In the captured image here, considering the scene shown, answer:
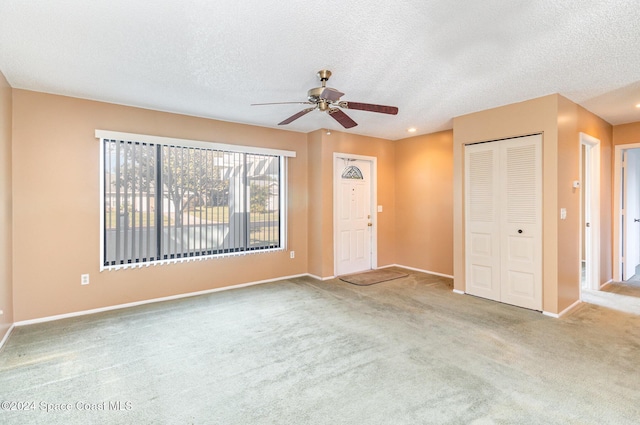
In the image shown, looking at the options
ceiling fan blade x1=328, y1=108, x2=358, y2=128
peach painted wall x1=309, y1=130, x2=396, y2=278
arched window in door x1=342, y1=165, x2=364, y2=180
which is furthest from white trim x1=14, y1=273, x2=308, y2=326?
ceiling fan blade x1=328, y1=108, x2=358, y2=128

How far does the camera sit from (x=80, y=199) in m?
3.74

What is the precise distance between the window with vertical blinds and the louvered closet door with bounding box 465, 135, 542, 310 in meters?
2.92

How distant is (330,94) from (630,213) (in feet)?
18.8

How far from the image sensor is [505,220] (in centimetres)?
409

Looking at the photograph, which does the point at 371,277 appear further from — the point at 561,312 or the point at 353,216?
the point at 561,312

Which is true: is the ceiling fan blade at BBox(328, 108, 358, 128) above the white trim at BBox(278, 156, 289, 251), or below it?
above

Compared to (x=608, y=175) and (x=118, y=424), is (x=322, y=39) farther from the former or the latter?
(x=608, y=175)

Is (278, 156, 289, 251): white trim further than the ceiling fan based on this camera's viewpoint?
Yes

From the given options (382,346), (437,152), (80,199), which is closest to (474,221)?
(437,152)

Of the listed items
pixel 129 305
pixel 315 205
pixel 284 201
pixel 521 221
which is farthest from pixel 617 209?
pixel 129 305

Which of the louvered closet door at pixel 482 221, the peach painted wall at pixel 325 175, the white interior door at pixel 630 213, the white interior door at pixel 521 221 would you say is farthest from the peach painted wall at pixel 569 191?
the peach painted wall at pixel 325 175

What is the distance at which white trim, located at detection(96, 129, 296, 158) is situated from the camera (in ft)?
12.6

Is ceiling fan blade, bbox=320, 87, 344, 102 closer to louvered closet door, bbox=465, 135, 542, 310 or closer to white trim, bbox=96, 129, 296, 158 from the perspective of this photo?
white trim, bbox=96, 129, 296, 158

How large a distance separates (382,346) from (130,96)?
12.5ft
